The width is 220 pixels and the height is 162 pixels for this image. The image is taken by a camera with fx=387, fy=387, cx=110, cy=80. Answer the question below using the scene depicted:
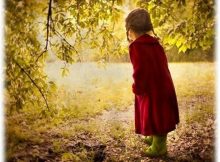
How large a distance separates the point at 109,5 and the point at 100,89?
1.82 meters

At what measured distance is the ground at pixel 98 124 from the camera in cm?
377

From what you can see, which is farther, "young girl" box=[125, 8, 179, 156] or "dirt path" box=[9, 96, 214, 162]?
"dirt path" box=[9, 96, 214, 162]

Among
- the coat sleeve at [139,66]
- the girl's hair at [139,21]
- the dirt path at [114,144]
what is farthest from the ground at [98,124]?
the girl's hair at [139,21]

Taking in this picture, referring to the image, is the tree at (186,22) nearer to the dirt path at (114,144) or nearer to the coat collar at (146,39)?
the coat collar at (146,39)

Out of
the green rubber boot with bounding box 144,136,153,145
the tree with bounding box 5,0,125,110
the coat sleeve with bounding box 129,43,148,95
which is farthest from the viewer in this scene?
the green rubber boot with bounding box 144,136,153,145

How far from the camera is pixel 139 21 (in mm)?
3496

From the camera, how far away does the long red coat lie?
3473mm

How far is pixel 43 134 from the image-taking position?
165 inches

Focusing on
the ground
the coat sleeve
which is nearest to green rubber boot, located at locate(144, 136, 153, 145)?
the ground

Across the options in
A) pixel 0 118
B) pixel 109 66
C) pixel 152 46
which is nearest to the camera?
pixel 152 46

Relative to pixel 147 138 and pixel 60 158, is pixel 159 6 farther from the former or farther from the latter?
pixel 60 158

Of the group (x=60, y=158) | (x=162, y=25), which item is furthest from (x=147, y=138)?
(x=162, y=25)

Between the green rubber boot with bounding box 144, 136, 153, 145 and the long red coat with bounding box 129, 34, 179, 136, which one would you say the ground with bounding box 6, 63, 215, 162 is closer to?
the green rubber boot with bounding box 144, 136, 153, 145

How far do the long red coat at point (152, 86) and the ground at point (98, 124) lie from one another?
0.35m
